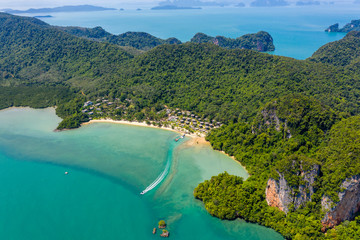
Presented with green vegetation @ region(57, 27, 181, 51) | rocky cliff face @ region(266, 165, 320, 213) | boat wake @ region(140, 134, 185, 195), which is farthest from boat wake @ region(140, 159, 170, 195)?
green vegetation @ region(57, 27, 181, 51)

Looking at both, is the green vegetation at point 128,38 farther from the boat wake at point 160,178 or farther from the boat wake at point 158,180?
the boat wake at point 158,180

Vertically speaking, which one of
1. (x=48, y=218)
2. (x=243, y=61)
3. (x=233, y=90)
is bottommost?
(x=48, y=218)

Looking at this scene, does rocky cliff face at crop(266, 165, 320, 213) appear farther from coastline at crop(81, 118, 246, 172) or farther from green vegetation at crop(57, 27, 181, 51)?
green vegetation at crop(57, 27, 181, 51)

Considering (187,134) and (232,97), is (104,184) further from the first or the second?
(232,97)

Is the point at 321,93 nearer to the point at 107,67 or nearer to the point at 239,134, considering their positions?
the point at 239,134

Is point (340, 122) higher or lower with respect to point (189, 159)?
higher

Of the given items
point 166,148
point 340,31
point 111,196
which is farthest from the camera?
point 340,31

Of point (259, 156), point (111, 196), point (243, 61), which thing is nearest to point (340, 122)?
point (259, 156)

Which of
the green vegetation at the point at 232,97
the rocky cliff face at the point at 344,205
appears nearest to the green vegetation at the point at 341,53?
the green vegetation at the point at 232,97
